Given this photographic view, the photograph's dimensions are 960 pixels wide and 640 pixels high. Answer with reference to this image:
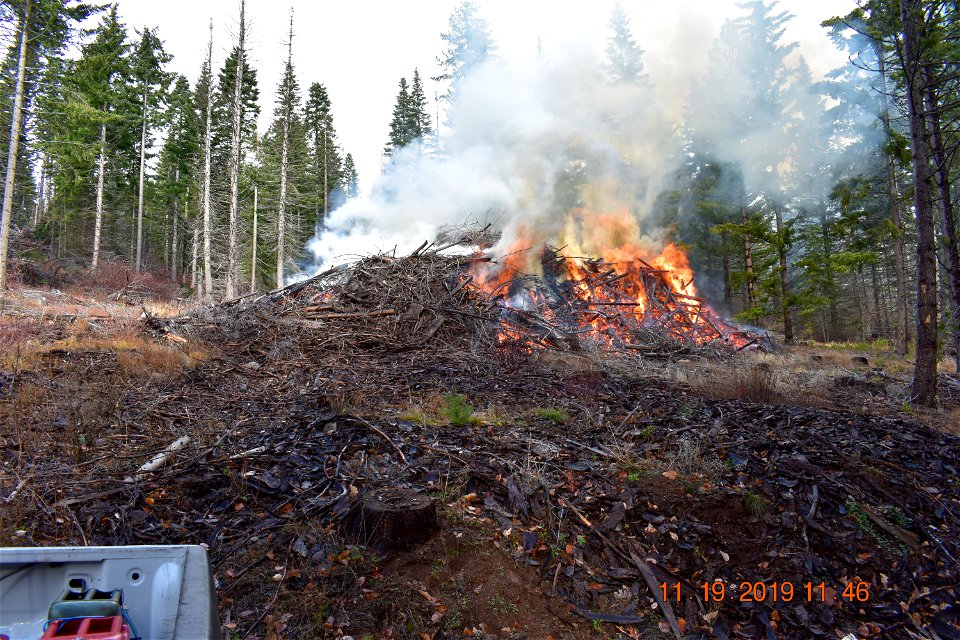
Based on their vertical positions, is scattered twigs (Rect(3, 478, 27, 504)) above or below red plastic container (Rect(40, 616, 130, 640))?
below

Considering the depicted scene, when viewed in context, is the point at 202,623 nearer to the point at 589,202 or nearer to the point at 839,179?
the point at 589,202

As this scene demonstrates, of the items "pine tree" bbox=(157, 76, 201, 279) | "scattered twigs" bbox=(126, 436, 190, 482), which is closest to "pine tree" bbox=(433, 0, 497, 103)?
"pine tree" bbox=(157, 76, 201, 279)

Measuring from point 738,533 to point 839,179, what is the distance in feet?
68.1

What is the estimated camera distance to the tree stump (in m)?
3.25

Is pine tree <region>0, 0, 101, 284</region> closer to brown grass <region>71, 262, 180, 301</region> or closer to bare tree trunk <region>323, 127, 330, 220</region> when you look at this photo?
brown grass <region>71, 262, 180, 301</region>

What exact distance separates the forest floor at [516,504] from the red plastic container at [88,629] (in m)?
1.57

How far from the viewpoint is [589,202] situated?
55.9ft

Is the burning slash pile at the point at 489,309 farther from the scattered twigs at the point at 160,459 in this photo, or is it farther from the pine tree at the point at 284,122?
the pine tree at the point at 284,122

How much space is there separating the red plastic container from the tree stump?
206 cm

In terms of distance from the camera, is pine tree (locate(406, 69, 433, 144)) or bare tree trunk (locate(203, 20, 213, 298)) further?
pine tree (locate(406, 69, 433, 144))

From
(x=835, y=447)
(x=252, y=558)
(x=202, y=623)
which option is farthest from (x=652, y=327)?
(x=202, y=623)

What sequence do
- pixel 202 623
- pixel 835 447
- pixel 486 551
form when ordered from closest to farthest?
pixel 202 623, pixel 486 551, pixel 835 447
